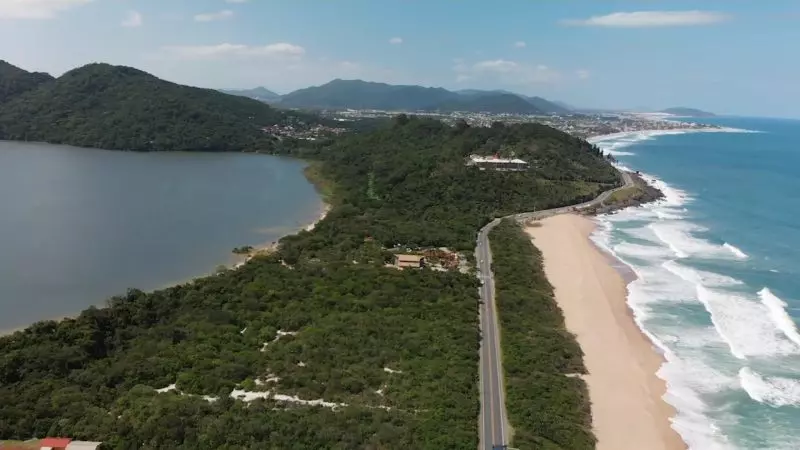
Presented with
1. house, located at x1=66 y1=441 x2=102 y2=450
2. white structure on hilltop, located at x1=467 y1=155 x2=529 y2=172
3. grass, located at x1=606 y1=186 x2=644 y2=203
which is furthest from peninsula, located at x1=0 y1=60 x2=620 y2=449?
grass, located at x1=606 y1=186 x2=644 y2=203

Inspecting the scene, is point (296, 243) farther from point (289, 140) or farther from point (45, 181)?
point (289, 140)

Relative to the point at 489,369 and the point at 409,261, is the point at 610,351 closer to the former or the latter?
the point at 489,369

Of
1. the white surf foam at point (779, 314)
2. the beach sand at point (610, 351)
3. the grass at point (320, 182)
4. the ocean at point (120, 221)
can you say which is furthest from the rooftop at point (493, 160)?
the white surf foam at point (779, 314)

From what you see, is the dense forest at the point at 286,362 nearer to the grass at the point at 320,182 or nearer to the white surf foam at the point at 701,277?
the white surf foam at the point at 701,277

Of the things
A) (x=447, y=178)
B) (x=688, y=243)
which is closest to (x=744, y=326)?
(x=688, y=243)

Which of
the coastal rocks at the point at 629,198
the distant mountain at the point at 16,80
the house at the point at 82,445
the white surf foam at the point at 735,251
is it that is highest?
the distant mountain at the point at 16,80
